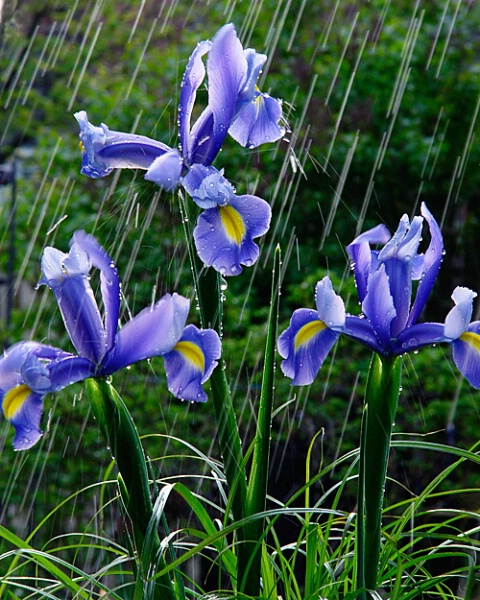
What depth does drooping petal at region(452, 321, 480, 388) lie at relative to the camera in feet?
3.20

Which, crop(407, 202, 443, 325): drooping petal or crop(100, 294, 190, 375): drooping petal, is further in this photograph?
crop(407, 202, 443, 325): drooping petal

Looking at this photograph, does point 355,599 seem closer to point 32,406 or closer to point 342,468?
point 32,406

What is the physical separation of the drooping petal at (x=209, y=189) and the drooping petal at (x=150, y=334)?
10 cm

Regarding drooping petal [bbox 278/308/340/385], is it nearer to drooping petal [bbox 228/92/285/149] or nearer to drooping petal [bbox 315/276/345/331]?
drooping petal [bbox 315/276/345/331]

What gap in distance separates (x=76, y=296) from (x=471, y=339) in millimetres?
448

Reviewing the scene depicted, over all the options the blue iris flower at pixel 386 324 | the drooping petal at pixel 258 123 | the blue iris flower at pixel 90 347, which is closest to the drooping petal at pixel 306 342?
the blue iris flower at pixel 386 324

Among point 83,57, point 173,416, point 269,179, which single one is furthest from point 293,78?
point 173,416

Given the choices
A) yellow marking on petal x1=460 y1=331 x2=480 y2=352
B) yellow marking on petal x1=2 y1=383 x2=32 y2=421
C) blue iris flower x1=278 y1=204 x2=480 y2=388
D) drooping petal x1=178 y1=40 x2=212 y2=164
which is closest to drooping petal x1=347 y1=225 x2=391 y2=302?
blue iris flower x1=278 y1=204 x2=480 y2=388

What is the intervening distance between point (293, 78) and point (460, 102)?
743 millimetres

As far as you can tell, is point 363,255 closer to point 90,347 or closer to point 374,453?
point 374,453

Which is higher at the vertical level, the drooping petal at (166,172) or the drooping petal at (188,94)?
the drooping petal at (188,94)

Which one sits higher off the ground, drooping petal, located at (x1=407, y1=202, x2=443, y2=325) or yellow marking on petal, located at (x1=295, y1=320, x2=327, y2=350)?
drooping petal, located at (x1=407, y1=202, x2=443, y2=325)

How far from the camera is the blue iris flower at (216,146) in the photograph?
88 centimetres

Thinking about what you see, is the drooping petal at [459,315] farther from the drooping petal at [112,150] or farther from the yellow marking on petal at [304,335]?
the drooping petal at [112,150]
